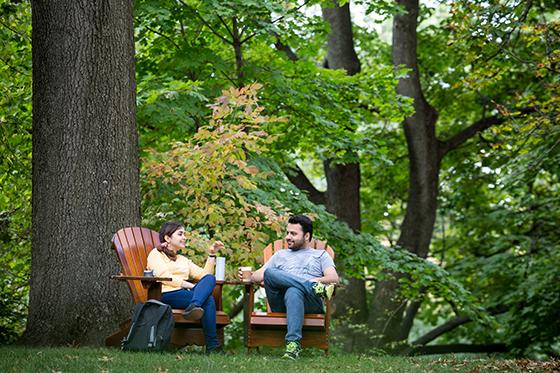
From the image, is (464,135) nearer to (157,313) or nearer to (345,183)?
(345,183)

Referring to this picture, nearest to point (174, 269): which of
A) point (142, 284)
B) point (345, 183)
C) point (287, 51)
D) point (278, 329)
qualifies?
point (142, 284)

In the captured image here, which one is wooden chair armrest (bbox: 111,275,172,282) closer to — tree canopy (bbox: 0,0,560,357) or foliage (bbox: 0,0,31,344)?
tree canopy (bbox: 0,0,560,357)

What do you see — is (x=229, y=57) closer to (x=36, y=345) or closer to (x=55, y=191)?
(x=55, y=191)

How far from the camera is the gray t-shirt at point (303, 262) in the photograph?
702cm

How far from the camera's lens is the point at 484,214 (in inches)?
620

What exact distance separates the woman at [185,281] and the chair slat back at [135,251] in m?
0.10

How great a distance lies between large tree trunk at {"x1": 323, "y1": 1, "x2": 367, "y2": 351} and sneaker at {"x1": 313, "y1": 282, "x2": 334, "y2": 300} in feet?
22.2

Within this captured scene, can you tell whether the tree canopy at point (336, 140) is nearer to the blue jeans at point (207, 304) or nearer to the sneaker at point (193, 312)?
the blue jeans at point (207, 304)

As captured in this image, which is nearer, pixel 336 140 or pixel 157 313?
pixel 157 313

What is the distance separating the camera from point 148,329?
6238mm

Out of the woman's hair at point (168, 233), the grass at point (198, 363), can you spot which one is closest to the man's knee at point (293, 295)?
the grass at point (198, 363)

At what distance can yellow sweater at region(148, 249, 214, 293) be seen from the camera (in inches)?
267

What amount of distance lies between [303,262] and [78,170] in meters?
1.88

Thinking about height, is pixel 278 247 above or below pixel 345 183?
below
